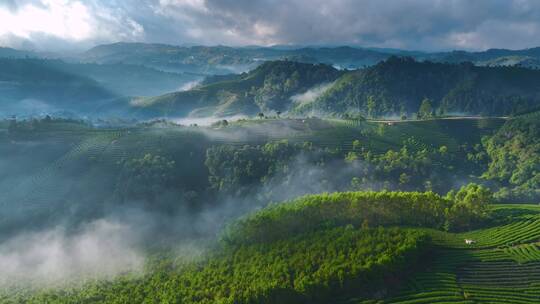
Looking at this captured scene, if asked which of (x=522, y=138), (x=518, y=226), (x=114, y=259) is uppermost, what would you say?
(x=522, y=138)

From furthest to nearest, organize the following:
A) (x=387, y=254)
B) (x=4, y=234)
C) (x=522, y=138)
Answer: (x=522, y=138) < (x=4, y=234) < (x=387, y=254)

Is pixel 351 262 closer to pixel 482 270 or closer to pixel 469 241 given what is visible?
pixel 482 270

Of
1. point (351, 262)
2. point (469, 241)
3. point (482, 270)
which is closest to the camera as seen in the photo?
point (482, 270)

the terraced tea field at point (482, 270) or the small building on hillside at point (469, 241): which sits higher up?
the small building on hillside at point (469, 241)

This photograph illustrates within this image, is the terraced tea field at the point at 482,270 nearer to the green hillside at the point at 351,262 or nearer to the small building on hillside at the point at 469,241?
the green hillside at the point at 351,262

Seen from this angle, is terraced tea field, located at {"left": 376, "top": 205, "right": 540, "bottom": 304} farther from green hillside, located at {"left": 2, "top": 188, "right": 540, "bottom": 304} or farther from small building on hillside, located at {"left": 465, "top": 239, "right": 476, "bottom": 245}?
small building on hillside, located at {"left": 465, "top": 239, "right": 476, "bottom": 245}

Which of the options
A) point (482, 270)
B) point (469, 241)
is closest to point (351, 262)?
point (482, 270)

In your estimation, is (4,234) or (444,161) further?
(444,161)

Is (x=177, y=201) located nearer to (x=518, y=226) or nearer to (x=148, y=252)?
(x=148, y=252)

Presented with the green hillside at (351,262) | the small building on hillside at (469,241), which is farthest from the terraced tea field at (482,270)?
the small building on hillside at (469,241)

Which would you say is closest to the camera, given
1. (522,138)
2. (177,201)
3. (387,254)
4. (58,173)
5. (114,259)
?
(387,254)

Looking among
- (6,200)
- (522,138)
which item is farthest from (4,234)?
(522,138)
